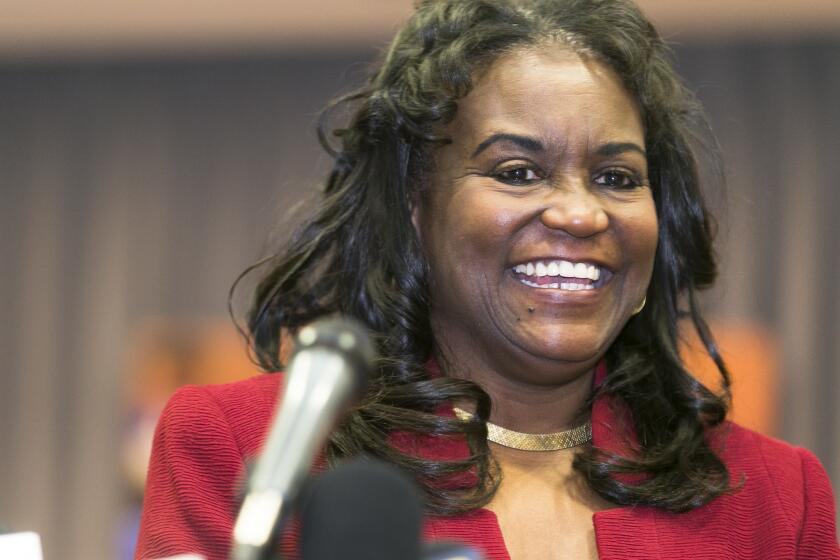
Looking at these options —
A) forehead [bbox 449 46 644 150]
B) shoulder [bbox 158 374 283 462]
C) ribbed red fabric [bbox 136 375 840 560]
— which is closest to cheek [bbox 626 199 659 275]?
forehead [bbox 449 46 644 150]

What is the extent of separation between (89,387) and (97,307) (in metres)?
0.35

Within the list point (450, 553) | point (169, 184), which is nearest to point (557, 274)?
point (450, 553)

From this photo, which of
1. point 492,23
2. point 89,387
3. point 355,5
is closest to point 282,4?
point 355,5

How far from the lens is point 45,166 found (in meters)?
5.78

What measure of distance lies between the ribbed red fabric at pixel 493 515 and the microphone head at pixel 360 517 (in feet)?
1.93

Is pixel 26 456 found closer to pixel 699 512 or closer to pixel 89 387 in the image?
pixel 89 387

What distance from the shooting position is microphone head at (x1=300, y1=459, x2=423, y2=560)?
102 cm

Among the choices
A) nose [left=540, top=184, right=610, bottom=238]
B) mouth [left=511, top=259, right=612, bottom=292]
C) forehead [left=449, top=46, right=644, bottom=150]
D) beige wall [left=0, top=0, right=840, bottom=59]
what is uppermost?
beige wall [left=0, top=0, right=840, bottom=59]

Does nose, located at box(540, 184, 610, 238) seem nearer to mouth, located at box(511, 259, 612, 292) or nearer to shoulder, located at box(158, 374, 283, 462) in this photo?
mouth, located at box(511, 259, 612, 292)

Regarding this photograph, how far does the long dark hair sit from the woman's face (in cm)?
6

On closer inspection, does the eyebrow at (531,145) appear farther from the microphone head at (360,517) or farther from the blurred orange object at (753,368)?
the blurred orange object at (753,368)

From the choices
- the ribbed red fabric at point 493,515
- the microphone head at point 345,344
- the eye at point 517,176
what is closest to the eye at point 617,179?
the eye at point 517,176

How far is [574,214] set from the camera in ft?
6.24

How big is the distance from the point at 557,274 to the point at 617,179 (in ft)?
0.64
